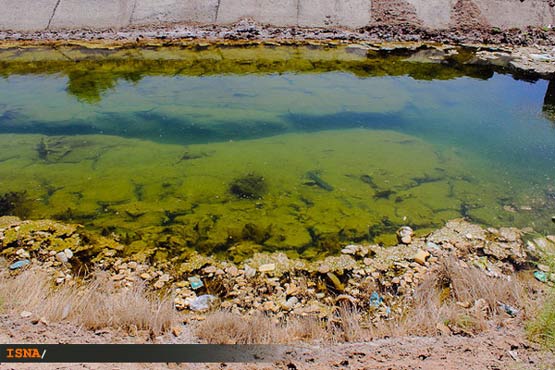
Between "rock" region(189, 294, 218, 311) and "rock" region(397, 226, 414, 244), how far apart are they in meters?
1.58

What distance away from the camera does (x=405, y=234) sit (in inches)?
143

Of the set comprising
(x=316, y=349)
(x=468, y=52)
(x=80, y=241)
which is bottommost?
(x=80, y=241)

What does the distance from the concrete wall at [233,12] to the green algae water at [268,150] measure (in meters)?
1.73

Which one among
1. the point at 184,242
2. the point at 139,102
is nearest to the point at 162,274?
the point at 184,242

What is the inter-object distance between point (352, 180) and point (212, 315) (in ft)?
7.42

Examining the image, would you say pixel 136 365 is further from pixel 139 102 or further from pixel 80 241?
pixel 139 102

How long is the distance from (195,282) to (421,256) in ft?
5.58

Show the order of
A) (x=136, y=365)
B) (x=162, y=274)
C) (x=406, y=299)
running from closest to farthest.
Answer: (x=136, y=365) → (x=406, y=299) → (x=162, y=274)

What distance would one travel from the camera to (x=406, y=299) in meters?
2.97

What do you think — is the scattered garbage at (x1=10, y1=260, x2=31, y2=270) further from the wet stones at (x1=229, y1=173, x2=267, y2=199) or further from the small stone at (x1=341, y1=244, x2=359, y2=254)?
the small stone at (x1=341, y1=244, x2=359, y2=254)

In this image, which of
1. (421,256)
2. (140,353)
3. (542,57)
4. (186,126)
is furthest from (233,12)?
(140,353)

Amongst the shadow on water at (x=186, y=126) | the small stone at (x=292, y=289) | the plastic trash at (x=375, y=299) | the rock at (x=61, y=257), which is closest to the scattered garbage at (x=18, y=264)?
the rock at (x=61, y=257)

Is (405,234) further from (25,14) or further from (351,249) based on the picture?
(25,14)

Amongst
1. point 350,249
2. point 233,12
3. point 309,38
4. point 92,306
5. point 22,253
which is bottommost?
point 22,253
